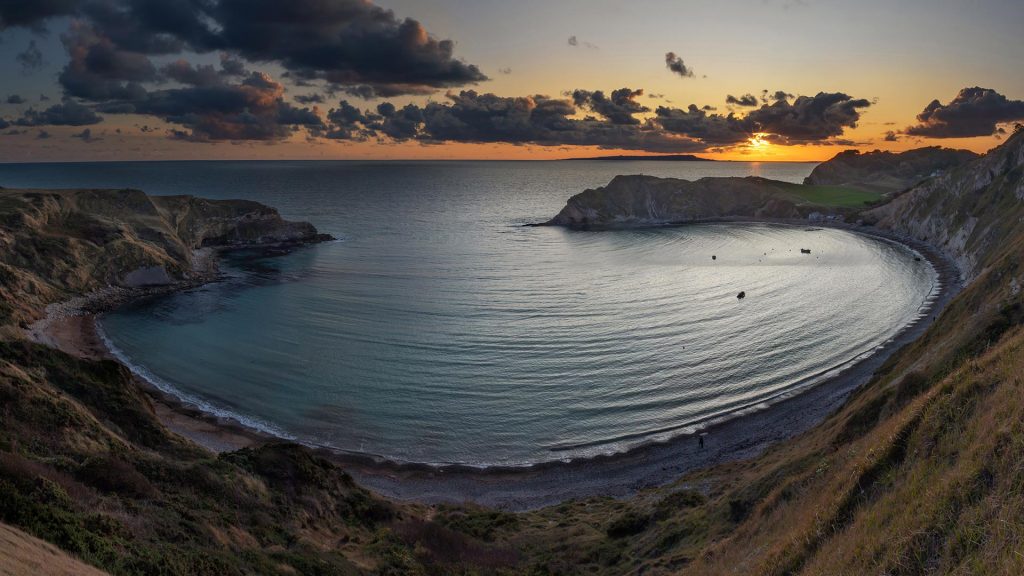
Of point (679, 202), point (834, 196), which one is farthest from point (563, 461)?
point (834, 196)

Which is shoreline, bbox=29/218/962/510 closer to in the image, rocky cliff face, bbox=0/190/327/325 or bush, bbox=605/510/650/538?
bush, bbox=605/510/650/538

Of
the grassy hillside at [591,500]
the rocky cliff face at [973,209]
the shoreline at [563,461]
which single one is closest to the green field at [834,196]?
the rocky cliff face at [973,209]

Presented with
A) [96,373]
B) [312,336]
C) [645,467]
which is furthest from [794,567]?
[312,336]

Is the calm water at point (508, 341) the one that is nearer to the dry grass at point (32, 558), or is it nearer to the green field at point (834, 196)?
the dry grass at point (32, 558)

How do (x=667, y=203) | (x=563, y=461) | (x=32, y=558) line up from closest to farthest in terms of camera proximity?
(x=32, y=558), (x=563, y=461), (x=667, y=203)

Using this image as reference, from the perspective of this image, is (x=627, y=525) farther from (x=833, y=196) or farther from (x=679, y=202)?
(x=833, y=196)

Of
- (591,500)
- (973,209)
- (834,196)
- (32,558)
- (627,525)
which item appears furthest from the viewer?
(834,196)

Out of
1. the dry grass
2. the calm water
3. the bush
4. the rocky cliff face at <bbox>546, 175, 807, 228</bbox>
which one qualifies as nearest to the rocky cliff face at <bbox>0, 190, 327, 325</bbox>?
the calm water

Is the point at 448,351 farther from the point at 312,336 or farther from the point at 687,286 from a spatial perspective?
the point at 687,286
